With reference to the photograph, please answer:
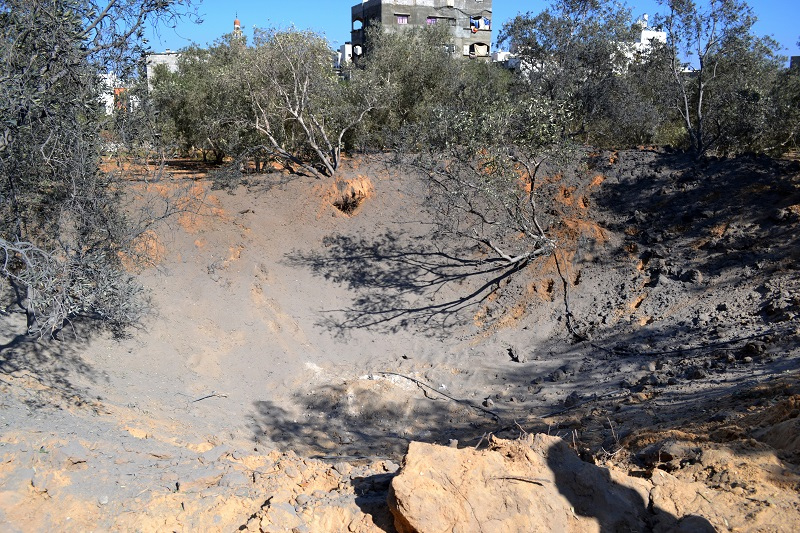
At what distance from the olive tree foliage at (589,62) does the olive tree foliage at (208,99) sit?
7103 millimetres

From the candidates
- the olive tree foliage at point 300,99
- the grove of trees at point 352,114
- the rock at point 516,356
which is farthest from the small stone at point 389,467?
the olive tree foliage at point 300,99

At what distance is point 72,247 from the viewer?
7.58 metres

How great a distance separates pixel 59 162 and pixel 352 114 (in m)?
8.45

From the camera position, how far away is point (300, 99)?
13.4m

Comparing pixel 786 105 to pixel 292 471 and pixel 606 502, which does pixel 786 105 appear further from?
pixel 292 471

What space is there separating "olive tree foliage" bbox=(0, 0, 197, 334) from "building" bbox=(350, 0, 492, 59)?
89.7 ft

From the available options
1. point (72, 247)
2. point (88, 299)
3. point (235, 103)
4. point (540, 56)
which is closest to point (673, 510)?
point (88, 299)

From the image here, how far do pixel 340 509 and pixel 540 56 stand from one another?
45.9 ft

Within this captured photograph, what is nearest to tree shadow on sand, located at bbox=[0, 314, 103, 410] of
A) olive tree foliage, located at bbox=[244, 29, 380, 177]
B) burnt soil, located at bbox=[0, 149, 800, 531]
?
burnt soil, located at bbox=[0, 149, 800, 531]

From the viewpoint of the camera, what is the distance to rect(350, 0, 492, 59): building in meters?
35.3

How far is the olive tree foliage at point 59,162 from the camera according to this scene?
574 cm

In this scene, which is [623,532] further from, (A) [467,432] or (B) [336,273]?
(B) [336,273]

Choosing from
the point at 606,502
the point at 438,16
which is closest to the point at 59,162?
the point at 606,502

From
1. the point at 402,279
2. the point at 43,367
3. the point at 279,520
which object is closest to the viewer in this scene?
the point at 279,520
